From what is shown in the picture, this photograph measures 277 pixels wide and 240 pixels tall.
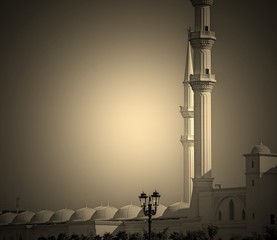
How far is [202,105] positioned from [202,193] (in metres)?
8.15

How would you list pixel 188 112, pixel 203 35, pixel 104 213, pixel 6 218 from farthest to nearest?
pixel 6 218 → pixel 104 213 → pixel 188 112 → pixel 203 35

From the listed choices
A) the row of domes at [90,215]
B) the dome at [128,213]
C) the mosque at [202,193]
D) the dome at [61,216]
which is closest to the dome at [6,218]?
the row of domes at [90,215]

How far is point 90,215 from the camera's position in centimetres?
11088

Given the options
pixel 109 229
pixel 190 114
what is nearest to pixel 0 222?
pixel 109 229

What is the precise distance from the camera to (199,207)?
306ft

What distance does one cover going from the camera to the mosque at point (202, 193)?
86438 mm

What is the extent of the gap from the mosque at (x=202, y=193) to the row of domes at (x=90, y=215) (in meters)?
0.12

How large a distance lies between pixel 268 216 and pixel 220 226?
5.89 metres

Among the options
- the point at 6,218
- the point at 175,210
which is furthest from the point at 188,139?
the point at 6,218

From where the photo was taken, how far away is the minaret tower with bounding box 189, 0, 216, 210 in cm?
9188

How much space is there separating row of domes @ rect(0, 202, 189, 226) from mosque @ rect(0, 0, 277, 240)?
123mm

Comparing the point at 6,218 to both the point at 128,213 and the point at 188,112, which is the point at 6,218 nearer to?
the point at 128,213

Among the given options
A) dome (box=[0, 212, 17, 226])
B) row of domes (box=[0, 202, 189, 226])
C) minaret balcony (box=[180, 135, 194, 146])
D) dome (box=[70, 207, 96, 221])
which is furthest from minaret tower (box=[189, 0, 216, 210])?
dome (box=[0, 212, 17, 226])

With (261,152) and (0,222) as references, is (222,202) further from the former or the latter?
(0,222)
